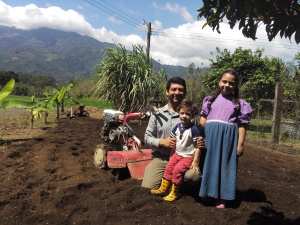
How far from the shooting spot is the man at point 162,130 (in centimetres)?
299

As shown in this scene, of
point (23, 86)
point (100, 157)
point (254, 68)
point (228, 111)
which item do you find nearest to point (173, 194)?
point (228, 111)

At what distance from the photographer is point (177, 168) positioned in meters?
2.81

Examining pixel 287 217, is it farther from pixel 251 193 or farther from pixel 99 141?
pixel 99 141

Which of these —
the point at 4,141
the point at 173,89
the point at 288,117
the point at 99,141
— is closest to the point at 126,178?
the point at 173,89

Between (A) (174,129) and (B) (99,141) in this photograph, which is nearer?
(A) (174,129)

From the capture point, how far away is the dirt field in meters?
2.55

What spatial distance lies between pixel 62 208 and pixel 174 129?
1385 millimetres

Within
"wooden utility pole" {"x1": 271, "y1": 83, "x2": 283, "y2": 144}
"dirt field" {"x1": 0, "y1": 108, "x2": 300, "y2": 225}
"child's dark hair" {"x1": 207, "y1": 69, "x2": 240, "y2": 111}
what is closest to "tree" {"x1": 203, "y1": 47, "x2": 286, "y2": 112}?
"wooden utility pole" {"x1": 271, "y1": 83, "x2": 283, "y2": 144}

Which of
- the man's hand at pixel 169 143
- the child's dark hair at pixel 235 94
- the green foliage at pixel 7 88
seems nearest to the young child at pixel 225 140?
the child's dark hair at pixel 235 94

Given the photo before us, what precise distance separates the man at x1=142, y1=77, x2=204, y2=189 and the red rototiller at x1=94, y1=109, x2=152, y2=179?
8.8 inches

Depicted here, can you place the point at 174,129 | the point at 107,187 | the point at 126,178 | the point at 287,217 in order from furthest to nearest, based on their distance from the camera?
the point at 126,178 < the point at 107,187 < the point at 174,129 < the point at 287,217

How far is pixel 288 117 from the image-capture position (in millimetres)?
7117

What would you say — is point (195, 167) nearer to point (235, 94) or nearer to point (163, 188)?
point (163, 188)

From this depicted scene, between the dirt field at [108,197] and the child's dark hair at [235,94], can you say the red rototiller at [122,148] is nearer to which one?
the dirt field at [108,197]
